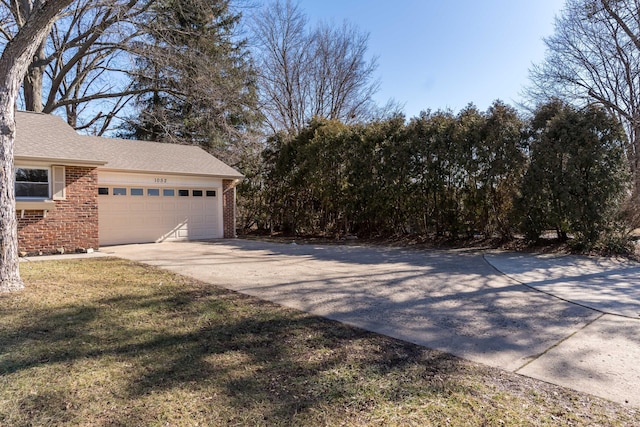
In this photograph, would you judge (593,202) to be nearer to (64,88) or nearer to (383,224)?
(383,224)

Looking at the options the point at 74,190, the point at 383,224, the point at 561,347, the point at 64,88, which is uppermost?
the point at 64,88

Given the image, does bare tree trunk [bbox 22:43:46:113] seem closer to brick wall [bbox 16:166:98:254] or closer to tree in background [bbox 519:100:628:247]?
brick wall [bbox 16:166:98:254]

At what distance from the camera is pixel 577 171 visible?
Answer: 32.6 feet

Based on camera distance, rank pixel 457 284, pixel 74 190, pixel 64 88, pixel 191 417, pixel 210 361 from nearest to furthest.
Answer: pixel 191 417 < pixel 210 361 < pixel 457 284 < pixel 74 190 < pixel 64 88

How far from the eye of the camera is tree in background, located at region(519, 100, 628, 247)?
976 cm

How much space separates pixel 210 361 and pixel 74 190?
30.8ft

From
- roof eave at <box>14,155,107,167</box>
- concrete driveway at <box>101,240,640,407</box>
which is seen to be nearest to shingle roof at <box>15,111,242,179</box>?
roof eave at <box>14,155,107,167</box>

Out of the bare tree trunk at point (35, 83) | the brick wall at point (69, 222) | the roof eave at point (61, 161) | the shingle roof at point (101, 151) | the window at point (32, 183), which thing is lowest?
the brick wall at point (69, 222)

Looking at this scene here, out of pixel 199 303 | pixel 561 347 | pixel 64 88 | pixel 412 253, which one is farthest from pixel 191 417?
pixel 64 88

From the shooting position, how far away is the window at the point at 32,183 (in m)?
9.73

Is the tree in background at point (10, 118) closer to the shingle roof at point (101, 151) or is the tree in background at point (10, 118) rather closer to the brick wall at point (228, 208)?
the shingle roof at point (101, 151)

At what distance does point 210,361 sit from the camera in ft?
11.2

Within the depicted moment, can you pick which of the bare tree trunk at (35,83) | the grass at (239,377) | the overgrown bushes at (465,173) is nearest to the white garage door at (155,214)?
the overgrown bushes at (465,173)

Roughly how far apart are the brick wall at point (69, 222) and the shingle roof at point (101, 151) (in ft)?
1.90
